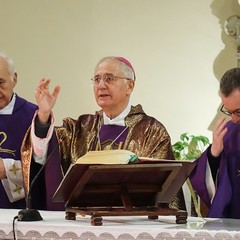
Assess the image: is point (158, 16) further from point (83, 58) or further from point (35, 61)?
point (35, 61)

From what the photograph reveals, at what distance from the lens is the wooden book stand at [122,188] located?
2914mm

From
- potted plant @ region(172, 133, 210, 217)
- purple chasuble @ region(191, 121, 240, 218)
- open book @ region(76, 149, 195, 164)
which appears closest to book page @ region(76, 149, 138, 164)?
open book @ region(76, 149, 195, 164)

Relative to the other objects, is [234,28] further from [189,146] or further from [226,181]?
[226,181]

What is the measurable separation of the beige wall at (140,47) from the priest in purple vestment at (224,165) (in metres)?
2.67

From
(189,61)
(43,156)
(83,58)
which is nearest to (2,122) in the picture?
(43,156)

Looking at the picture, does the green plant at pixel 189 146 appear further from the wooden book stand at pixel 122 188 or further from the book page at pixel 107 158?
the book page at pixel 107 158

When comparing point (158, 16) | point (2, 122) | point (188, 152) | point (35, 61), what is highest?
point (158, 16)

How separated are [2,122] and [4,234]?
7.01 feet

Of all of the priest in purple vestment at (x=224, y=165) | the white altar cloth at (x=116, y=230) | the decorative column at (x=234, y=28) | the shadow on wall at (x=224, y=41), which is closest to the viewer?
the white altar cloth at (x=116, y=230)

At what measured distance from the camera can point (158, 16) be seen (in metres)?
7.11

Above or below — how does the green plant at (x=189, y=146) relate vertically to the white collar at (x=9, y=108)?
below

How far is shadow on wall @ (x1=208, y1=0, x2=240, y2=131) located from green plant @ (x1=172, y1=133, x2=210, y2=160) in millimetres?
353

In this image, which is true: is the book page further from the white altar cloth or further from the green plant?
the green plant

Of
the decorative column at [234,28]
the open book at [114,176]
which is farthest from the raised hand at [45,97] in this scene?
the decorative column at [234,28]
